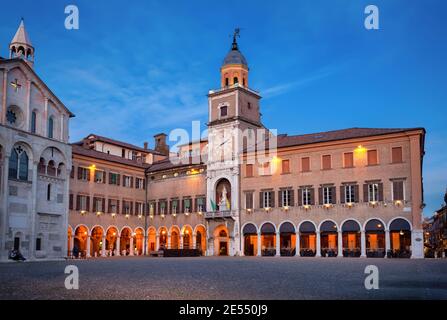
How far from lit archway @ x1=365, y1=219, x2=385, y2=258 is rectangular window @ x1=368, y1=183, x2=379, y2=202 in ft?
6.01

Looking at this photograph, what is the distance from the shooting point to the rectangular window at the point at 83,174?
5478 cm

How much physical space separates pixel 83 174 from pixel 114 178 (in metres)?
4.77

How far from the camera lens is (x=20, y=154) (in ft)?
136

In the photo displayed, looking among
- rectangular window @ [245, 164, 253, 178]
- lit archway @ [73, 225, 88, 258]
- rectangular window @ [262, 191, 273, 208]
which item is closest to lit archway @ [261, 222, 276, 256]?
rectangular window @ [262, 191, 273, 208]

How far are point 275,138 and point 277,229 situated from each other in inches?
386

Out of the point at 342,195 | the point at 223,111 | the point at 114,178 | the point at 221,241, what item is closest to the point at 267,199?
the point at 221,241

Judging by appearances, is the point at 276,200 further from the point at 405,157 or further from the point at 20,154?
the point at 20,154

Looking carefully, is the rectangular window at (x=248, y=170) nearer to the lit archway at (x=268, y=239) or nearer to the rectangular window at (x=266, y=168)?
the rectangular window at (x=266, y=168)

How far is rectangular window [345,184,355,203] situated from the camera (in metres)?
47.3

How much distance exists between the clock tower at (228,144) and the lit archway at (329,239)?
30.7 feet

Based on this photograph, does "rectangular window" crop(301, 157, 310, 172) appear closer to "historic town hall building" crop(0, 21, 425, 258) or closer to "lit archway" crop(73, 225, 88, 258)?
"historic town hall building" crop(0, 21, 425, 258)
